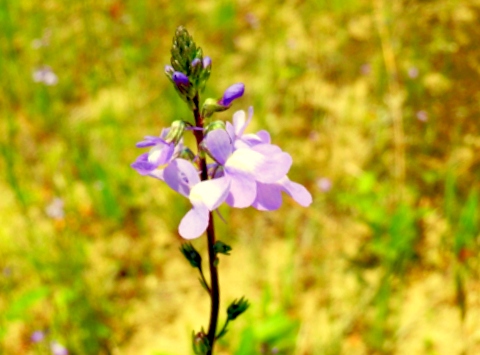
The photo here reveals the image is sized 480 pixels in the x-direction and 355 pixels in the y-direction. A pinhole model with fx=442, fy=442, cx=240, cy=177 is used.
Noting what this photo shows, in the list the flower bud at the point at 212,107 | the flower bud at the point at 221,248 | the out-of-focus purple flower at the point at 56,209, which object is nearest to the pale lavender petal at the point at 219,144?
the flower bud at the point at 212,107

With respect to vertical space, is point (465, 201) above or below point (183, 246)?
above

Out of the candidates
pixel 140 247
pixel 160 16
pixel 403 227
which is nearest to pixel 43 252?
pixel 140 247

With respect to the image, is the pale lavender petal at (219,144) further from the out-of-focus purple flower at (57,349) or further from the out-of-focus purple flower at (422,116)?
the out-of-focus purple flower at (422,116)

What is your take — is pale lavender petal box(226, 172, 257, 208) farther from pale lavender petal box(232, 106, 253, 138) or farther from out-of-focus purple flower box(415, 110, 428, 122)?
out-of-focus purple flower box(415, 110, 428, 122)

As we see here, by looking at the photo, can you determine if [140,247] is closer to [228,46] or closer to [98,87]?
[98,87]

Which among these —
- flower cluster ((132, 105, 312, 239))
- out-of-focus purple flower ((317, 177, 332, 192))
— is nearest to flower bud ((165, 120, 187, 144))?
flower cluster ((132, 105, 312, 239))

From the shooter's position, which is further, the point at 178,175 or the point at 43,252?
the point at 43,252
